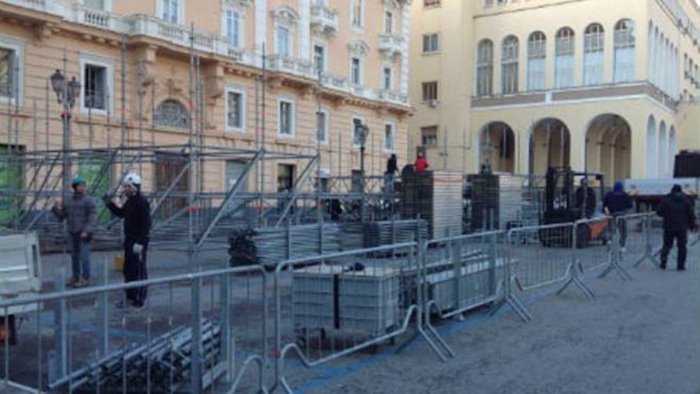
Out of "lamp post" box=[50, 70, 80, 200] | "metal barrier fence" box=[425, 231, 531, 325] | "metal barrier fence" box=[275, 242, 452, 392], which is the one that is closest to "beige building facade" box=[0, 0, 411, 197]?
"lamp post" box=[50, 70, 80, 200]

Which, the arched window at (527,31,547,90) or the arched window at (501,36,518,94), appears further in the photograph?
the arched window at (501,36,518,94)

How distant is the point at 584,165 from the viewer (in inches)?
1908

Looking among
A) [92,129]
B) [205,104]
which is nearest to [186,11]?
[205,104]

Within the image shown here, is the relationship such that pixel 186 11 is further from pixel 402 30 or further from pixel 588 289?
pixel 588 289

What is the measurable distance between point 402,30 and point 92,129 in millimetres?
24501

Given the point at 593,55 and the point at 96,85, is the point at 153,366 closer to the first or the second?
the point at 96,85

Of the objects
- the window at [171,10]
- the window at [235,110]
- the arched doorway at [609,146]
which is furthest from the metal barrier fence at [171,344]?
the arched doorway at [609,146]

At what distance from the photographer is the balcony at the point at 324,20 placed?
122 ft

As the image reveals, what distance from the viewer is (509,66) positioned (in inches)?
2023

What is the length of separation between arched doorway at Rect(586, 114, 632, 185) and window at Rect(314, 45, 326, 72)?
19828 mm

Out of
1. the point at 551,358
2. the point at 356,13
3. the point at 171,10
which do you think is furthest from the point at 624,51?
the point at 551,358

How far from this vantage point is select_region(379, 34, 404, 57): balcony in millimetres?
42844

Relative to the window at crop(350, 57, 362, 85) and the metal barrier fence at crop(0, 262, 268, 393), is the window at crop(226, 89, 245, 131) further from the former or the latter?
the metal barrier fence at crop(0, 262, 268, 393)

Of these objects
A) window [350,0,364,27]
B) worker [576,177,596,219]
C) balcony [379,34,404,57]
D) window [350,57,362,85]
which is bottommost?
worker [576,177,596,219]
